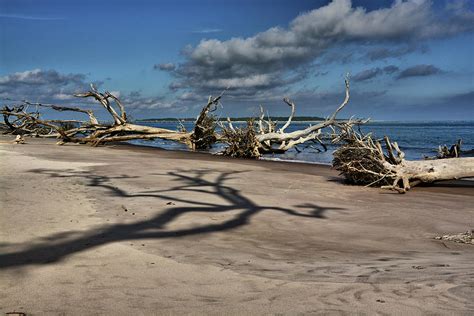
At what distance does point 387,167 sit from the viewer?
8.98 metres

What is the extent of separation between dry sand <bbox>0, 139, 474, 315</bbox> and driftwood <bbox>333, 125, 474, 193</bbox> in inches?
54.5

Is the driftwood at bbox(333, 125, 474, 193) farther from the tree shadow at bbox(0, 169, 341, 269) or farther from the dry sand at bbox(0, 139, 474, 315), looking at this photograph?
the tree shadow at bbox(0, 169, 341, 269)

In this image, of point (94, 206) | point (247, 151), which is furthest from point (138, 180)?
point (247, 151)

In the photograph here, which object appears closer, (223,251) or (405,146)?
(223,251)

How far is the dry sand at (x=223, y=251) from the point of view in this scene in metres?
2.50

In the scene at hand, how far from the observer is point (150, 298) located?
8.43ft

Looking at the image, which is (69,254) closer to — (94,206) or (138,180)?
(94,206)

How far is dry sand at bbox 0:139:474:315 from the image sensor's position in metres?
2.50

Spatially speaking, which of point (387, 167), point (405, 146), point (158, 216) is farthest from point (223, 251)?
point (405, 146)

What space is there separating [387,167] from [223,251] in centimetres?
613

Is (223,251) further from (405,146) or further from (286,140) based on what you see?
(405,146)

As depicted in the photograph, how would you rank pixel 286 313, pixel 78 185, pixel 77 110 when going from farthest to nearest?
pixel 77 110 → pixel 78 185 → pixel 286 313

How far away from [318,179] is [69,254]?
293 inches

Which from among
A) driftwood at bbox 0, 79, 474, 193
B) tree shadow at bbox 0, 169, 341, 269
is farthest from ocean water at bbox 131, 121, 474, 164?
tree shadow at bbox 0, 169, 341, 269
